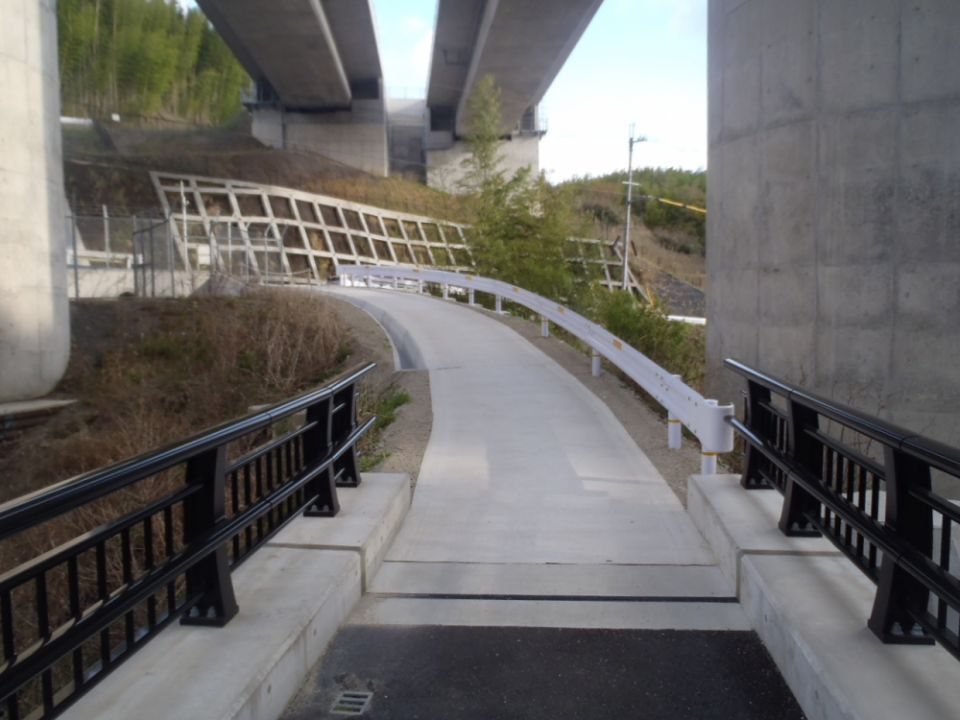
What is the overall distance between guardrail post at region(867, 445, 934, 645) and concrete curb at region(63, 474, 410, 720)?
7.88ft

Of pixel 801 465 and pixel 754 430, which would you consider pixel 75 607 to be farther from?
pixel 754 430

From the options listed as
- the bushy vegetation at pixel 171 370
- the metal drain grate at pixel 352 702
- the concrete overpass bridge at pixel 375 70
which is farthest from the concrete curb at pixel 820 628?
the concrete overpass bridge at pixel 375 70

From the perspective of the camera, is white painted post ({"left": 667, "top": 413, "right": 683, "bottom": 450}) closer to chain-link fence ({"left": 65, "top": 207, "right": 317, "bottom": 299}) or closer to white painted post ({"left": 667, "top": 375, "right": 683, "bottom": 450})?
white painted post ({"left": 667, "top": 375, "right": 683, "bottom": 450})

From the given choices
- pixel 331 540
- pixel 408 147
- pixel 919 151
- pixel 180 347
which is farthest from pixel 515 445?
pixel 408 147

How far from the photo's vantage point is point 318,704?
331cm

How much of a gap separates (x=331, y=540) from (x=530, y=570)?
4.04 ft

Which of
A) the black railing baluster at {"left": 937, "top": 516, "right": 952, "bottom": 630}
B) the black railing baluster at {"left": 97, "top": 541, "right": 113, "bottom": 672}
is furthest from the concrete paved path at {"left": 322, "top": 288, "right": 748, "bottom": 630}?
A: the black railing baluster at {"left": 97, "top": 541, "right": 113, "bottom": 672}

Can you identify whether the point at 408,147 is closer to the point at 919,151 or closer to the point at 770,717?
the point at 919,151

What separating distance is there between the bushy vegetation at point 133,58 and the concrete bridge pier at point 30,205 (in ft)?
168

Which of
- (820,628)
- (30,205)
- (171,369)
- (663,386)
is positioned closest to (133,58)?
(171,369)

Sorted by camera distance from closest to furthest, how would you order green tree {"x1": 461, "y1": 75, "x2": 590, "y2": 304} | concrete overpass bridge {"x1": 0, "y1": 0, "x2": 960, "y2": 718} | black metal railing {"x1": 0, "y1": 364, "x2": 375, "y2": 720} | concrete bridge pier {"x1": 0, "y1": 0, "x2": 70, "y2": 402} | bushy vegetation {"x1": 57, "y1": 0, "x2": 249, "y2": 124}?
1. black metal railing {"x1": 0, "y1": 364, "x2": 375, "y2": 720}
2. concrete overpass bridge {"x1": 0, "y1": 0, "x2": 960, "y2": 718}
3. concrete bridge pier {"x1": 0, "y1": 0, "x2": 70, "y2": 402}
4. green tree {"x1": 461, "y1": 75, "x2": 590, "y2": 304}
5. bushy vegetation {"x1": 57, "y1": 0, "x2": 249, "y2": 124}

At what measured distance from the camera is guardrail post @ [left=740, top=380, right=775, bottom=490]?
507cm

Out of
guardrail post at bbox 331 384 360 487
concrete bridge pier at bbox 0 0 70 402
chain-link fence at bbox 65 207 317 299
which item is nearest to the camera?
guardrail post at bbox 331 384 360 487

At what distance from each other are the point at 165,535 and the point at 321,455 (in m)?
1.60
